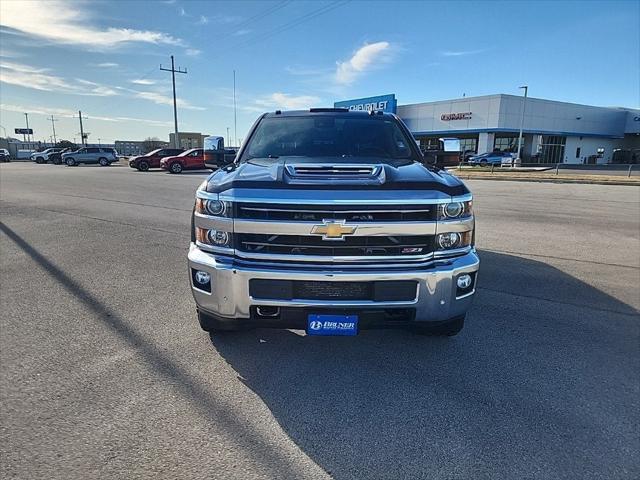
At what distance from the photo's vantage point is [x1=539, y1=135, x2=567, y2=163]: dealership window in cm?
5175

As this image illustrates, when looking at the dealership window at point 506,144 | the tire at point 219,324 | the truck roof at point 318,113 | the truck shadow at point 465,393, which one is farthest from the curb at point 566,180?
the dealership window at point 506,144

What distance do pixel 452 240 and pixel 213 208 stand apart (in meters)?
1.68

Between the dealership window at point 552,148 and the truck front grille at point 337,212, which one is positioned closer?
the truck front grille at point 337,212

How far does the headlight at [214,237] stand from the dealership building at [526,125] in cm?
4611

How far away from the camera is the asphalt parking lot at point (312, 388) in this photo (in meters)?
2.25

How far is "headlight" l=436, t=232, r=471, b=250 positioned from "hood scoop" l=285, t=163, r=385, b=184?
575 mm

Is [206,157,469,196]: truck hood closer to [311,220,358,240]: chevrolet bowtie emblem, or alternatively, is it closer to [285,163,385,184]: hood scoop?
[285,163,385,184]: hood scoop

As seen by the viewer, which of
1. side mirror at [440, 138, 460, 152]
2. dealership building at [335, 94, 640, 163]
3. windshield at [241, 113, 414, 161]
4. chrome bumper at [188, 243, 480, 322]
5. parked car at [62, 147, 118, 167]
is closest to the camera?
chrome bumper at [188, 243, 480, 322]

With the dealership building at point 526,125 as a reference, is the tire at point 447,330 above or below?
below

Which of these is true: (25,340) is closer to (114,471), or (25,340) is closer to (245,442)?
(114,471)

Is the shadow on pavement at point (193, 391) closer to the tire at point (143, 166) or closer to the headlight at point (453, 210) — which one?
the headlight at point (453, 210)

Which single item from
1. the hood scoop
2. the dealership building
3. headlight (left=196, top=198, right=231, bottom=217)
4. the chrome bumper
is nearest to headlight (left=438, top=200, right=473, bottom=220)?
the chrome bumper

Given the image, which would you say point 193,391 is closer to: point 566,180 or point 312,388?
point 312,388

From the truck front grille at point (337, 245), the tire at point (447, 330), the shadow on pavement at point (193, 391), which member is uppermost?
the truck front grille at point (337, 245)
